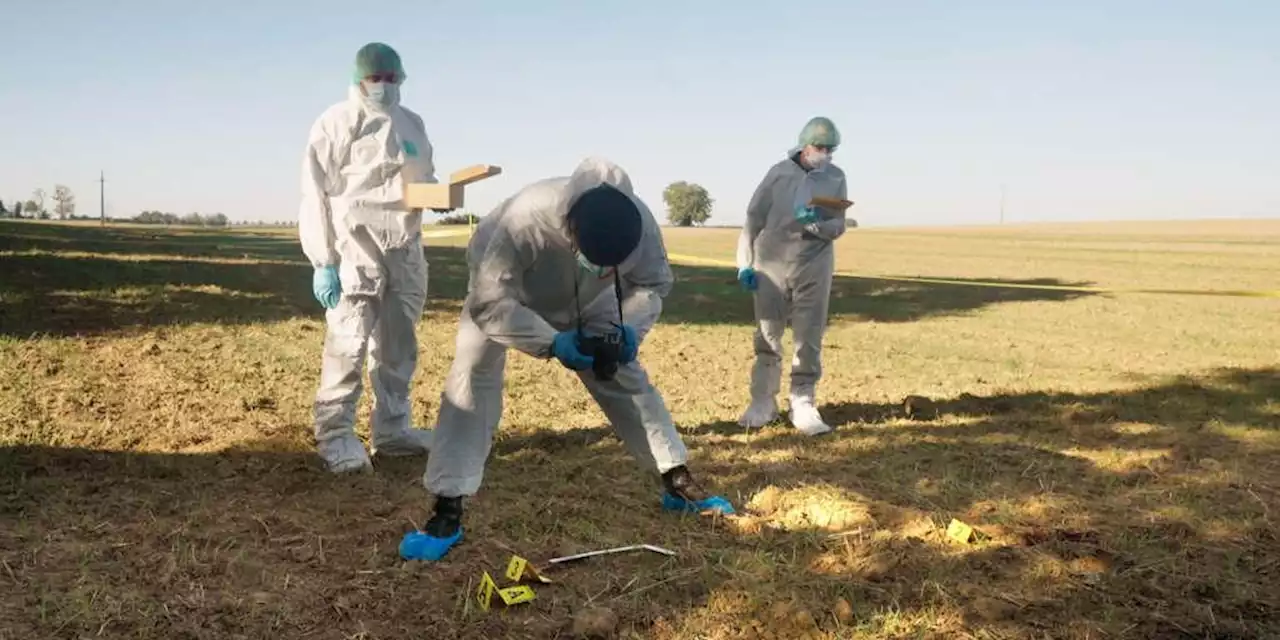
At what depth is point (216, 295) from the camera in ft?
41.7

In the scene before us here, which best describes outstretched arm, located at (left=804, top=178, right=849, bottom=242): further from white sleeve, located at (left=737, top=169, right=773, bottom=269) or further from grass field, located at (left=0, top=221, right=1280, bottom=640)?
grass field, located at (left=0, top=221, right=1280, bottom=640)

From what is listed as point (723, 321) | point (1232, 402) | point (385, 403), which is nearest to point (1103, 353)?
point (1232, 402)

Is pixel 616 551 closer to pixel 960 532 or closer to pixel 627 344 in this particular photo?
pixel 627 344

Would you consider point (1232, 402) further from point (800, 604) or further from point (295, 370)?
point (295, 370)

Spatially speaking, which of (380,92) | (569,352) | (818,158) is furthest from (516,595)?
(818,158)

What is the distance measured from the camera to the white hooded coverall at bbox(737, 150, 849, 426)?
224 inches

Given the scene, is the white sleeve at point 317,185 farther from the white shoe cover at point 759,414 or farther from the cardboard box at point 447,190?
the white shoe cover at point 759,414

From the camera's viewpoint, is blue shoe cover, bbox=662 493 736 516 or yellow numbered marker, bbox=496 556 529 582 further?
blue shoe cover, bbox=662 493 736 516

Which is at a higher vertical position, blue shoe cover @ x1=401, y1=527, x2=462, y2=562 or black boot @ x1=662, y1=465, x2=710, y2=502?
black boot @ x1=662, y1=465, x2=710, y2=502

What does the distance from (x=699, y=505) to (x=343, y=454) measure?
1.85 metres

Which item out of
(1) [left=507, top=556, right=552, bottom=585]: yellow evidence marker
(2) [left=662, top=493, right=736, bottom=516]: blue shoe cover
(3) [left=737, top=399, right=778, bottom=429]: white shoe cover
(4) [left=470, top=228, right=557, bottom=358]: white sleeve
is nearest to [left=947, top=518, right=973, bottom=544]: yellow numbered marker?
(2) [left=662, top=493, right=736, bottom=516]: blue shoe cover

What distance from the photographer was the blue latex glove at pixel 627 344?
3.44 meters

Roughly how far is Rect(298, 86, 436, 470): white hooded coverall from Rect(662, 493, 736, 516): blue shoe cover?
162 cm

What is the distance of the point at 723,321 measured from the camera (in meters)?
12.1
